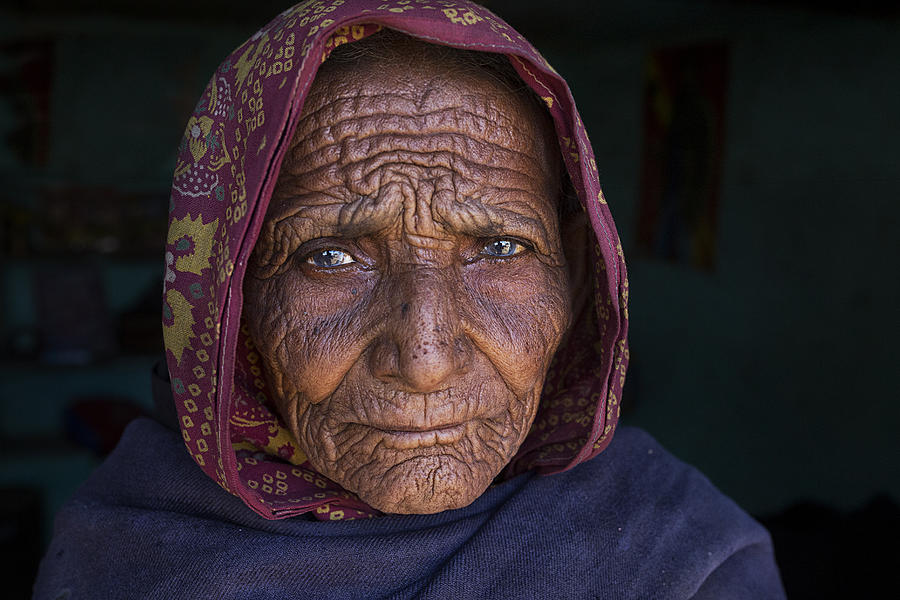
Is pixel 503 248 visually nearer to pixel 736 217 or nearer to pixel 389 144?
pixel 389 144

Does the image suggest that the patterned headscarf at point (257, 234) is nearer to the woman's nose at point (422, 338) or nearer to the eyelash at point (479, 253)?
the eyelash at point (479, 253)

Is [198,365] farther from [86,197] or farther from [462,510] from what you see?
[86,197]

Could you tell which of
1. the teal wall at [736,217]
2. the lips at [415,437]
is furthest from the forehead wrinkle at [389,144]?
the teal wall at [736,217]

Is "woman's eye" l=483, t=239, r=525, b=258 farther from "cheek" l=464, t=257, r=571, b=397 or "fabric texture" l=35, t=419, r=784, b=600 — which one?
"fabric texture" l=35, t=419, r=784, b=600

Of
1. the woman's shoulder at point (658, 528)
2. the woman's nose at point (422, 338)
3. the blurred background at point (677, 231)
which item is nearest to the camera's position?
the woman's nose at point (422, 338)

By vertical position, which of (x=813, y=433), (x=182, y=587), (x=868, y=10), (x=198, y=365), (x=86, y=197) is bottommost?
(x=813, y=433)

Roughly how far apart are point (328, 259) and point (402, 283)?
0.59ft

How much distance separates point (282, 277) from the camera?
1.40 meters

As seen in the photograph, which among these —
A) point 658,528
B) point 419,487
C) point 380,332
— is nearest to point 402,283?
point 380,332

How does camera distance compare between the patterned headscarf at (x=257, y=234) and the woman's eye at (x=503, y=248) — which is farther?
the woman's eye at (x=503, y=248)

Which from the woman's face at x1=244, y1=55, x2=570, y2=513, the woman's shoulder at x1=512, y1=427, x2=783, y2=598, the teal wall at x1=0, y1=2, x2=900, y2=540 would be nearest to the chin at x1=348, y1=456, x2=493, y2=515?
the woman's face at x1=244, y1=55, x2=570, y2=513

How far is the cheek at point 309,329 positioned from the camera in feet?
4.33

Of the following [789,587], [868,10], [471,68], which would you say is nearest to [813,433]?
[789,587]

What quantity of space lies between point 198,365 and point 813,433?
12.5 feet
